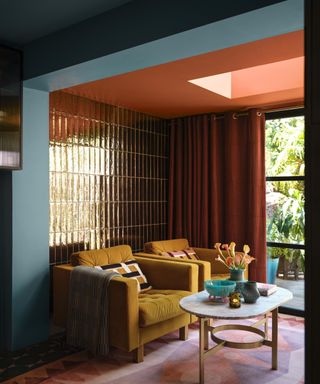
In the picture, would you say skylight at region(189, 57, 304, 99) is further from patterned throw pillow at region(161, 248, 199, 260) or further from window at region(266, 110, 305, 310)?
patterned throw pillow at region(161, 248, 199, 260)

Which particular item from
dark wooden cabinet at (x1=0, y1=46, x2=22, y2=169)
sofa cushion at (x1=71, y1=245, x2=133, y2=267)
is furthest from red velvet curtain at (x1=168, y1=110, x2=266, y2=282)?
dark wooden cabinet at (x1=0, y1=46, x2=22, y2=169)

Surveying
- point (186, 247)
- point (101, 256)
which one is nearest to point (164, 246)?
point (186, 247)

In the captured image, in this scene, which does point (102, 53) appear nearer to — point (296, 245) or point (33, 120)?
point (33, 120)

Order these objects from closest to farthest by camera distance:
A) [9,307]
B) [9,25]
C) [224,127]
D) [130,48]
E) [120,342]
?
[130,48] → [9,25] → [120,342] → [9,307] → [224,127]

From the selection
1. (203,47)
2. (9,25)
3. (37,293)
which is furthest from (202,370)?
(9,25)

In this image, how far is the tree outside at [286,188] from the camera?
471cm

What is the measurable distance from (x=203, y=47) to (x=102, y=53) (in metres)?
0.66

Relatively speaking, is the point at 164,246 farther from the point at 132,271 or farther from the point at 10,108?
the point at 10,108

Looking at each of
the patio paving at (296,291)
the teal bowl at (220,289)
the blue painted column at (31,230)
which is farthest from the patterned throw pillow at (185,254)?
the blue painted column at (31,230)

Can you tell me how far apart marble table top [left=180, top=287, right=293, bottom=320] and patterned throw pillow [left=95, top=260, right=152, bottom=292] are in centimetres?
79

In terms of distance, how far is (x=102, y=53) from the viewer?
259 centimetres

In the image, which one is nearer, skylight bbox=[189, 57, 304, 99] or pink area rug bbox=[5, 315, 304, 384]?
pink area rug bbox=[5, 315, 304, 384]

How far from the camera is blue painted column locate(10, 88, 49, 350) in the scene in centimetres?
339

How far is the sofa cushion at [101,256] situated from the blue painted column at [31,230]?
1.04ft
